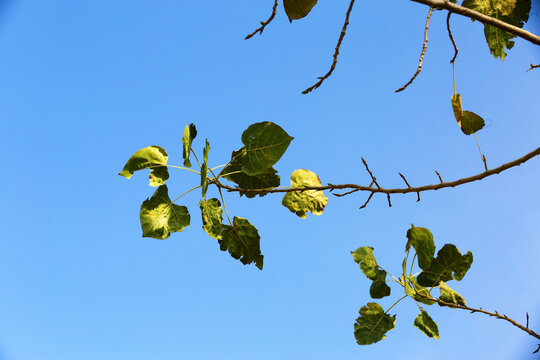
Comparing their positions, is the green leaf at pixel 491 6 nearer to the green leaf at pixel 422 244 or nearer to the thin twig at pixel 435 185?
the thin twig at pixel 435 185

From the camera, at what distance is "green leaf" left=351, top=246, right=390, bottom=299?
2102 mm

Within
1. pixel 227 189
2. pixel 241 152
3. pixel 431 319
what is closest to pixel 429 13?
pixel 241 152

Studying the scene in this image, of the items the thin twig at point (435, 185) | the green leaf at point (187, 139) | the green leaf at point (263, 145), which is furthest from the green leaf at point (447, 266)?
the green leaf at point (187, 139)

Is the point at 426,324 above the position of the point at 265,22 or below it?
below

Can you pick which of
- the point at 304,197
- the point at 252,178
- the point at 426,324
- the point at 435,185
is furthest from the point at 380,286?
the point at 252,178

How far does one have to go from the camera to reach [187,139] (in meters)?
1.77

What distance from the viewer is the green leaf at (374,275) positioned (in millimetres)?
2102

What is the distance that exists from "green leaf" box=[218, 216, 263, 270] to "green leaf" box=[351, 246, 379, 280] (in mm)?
542

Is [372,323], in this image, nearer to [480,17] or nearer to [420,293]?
[420,293]

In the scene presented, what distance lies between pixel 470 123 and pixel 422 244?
0.63 metres

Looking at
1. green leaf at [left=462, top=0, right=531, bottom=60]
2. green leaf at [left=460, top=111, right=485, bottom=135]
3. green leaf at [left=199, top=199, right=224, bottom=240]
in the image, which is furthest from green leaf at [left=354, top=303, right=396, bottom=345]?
green leaf at [left=462, top=0, right=531, bottom=60]

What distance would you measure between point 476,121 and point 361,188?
0.61 m

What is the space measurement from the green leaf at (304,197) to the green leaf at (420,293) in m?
0.61

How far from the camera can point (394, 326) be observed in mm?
2092
